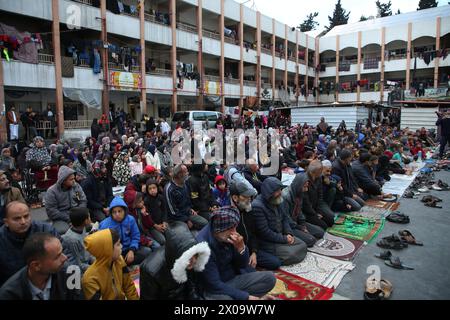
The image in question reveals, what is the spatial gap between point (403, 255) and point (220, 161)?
237 inches

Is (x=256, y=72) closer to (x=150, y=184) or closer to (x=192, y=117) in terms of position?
(x=192, y=117)

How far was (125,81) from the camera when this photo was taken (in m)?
18.7

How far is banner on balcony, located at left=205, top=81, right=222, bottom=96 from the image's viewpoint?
24.6 meters

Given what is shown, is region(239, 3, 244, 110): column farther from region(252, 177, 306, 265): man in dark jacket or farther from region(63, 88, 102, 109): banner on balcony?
region(252, 177, 306, 265): man in dark jacket

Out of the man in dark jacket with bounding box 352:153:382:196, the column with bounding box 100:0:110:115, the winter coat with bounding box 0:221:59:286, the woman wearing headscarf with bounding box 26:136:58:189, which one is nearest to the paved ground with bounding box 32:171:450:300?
the man in dark jacket with bounding box 352:153:382:196

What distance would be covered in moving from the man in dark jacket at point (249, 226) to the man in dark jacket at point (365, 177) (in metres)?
4.37

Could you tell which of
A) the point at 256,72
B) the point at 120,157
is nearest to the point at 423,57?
the point at 256,72

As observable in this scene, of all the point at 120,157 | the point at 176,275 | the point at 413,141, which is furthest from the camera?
the point at 413,141

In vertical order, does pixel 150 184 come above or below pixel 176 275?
above

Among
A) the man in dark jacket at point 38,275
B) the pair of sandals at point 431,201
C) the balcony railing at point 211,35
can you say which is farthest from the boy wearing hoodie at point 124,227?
the balcony railing at point 211,35

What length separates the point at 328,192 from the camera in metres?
6.42

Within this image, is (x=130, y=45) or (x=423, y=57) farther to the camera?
(x=423, y=57)

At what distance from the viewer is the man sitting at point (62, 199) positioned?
499 centimetres
